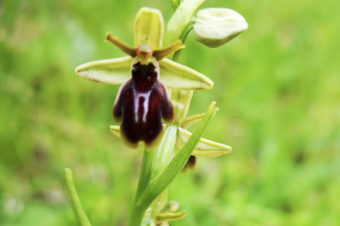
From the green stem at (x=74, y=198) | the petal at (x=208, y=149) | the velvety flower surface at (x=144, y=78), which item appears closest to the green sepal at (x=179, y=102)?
the petal at (x=208, y=149)

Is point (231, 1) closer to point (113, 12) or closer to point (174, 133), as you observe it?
point (113, 12)

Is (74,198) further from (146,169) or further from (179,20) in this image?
(179,20)

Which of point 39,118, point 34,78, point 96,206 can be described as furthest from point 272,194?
point 34,78

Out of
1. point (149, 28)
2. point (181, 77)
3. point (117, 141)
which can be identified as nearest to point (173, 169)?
point (181, 77)

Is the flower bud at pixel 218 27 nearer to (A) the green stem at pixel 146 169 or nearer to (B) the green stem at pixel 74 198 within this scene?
(A) the green stem at pixel 146 169

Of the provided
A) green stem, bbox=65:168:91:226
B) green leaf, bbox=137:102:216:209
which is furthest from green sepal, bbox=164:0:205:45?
green stem, bbox=65:168:91:226

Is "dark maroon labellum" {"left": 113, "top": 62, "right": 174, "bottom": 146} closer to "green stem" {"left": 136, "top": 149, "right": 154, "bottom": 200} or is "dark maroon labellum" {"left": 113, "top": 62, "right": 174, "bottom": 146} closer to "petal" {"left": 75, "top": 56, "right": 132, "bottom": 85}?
"petal" {"left": 75, "top": 56, "right": 132, "bottom": 85}
